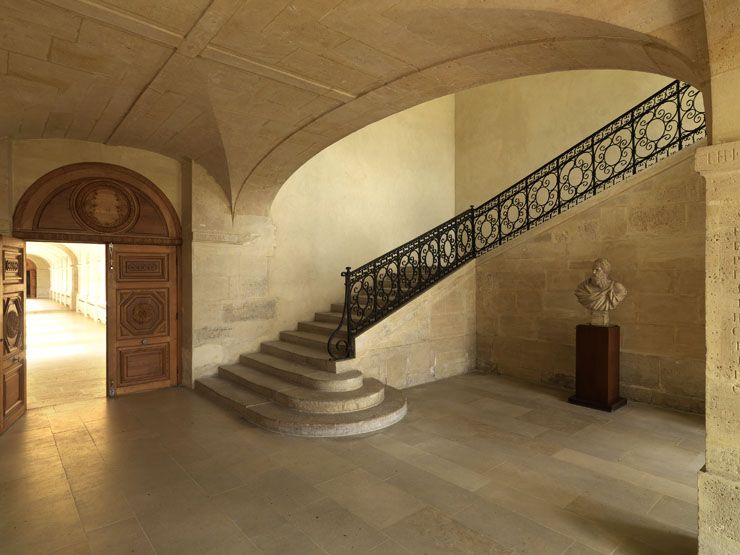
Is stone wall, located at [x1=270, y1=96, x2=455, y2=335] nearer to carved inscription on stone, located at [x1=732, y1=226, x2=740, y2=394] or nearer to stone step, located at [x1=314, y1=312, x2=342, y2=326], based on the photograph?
stone step, located at [x1=314, y1=312, x2=342, y2=326]

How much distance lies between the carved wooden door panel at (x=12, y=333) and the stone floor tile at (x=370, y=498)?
362 cm

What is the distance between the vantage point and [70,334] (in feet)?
35.8

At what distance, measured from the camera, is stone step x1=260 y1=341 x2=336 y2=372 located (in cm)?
518

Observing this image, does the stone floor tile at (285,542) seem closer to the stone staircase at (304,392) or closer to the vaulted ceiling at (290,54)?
the stone staircase at (304,392)

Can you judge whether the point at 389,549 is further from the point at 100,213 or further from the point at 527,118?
the point at 527,118

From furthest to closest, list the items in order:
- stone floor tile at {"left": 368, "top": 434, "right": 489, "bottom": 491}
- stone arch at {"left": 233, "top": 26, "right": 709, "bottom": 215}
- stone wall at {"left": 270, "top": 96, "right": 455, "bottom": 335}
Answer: stone wall at {"left": 270, "top": 96, "right": 455, "bottom": 335} < stone floor tile at {"left": 368, "top": 434, "right": 489, "bottom": 491} < stone arch at {"left": 233, "top": 26, "right": 709, "bottom": 215}

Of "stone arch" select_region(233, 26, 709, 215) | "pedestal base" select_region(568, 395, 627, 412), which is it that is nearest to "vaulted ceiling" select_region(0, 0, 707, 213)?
"stone arch" select_region(233, 26, 709, 215)

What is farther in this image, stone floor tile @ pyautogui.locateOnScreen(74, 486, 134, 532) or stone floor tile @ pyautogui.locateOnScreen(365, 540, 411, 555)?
stone floor tile @ pyautogui.locateOnScreen(74, 486, 134, 532)

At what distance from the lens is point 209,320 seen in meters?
5.88

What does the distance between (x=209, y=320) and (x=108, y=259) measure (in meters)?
1.49

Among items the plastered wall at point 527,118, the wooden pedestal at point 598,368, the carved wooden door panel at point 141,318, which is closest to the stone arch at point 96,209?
the carved wooden door panel at point 141,318

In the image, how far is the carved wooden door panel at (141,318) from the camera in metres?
5.55

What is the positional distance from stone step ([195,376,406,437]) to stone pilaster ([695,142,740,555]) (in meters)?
2.72

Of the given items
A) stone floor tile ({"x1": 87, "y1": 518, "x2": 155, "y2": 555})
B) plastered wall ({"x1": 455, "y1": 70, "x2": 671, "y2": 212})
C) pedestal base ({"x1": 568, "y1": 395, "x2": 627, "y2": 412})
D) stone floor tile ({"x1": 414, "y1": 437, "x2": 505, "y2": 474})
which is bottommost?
stone floor tile ({"x1": 87, "y1": 518, "x2": 155, "y2": 555})
